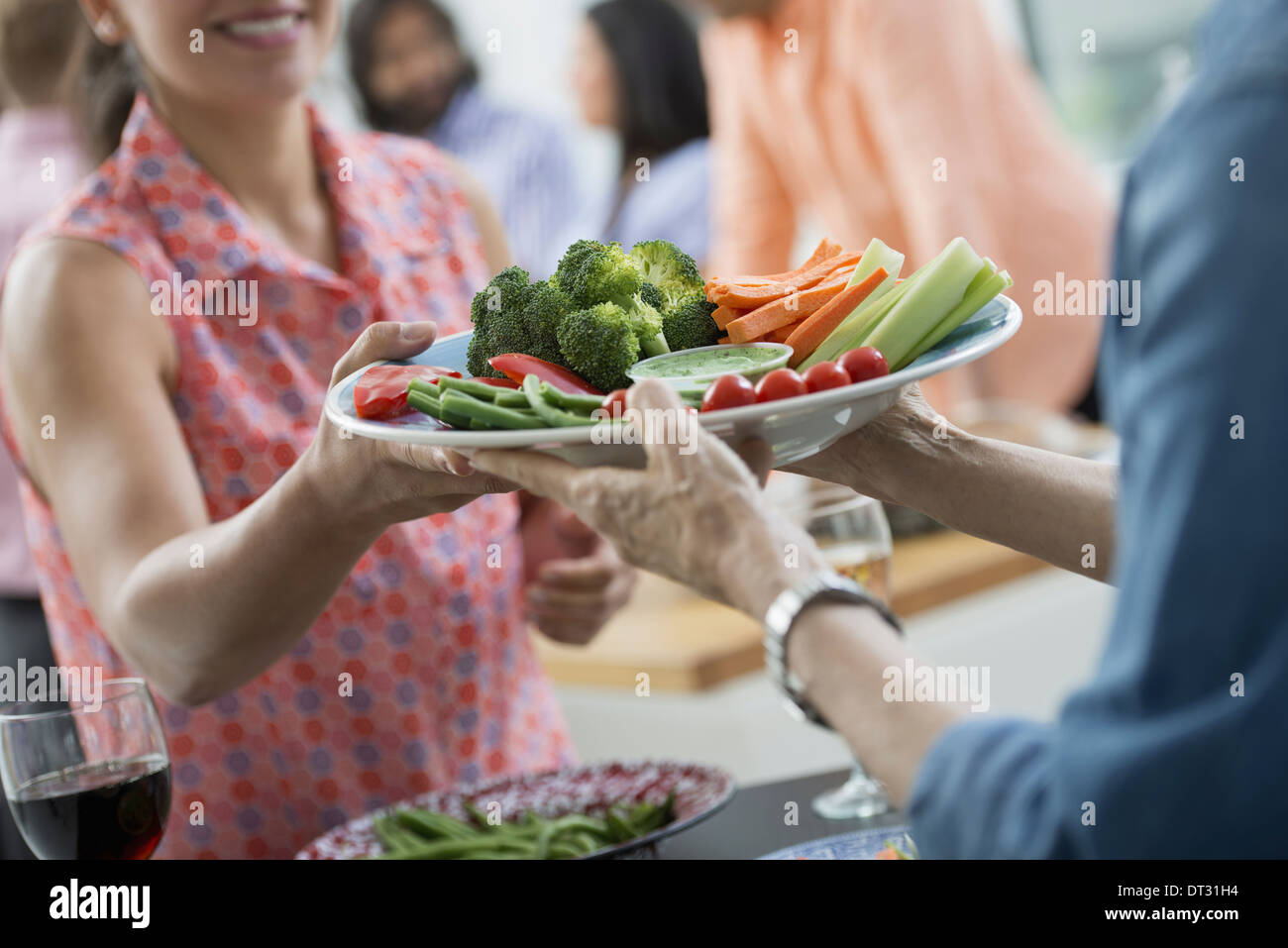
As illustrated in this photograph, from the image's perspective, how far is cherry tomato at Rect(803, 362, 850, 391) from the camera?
2.95 feet

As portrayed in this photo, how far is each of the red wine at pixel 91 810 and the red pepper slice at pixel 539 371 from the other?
437mm

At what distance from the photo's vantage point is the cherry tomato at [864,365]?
93cm

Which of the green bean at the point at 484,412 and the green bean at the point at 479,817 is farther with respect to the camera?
the green bean at the point at 479,817

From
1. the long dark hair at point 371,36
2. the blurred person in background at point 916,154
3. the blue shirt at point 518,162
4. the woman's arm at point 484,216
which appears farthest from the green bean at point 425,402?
the long dark hair at point 371,36

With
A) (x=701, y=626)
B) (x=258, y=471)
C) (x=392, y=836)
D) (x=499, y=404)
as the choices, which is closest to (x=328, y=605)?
(x=258, y=471)

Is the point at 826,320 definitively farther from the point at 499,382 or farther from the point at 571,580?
the point at 571,580

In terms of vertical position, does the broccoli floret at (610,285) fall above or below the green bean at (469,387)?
above

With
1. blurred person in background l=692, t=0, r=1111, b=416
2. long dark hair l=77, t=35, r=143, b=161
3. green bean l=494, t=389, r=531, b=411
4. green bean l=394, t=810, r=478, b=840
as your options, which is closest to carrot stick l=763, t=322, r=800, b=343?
green bean l=494, t=389, r=531, b=411

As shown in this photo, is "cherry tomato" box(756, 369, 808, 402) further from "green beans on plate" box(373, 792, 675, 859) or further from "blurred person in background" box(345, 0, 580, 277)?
"blurred person in background" box(345, 0, 580, 277)

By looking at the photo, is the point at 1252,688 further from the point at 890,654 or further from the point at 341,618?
the point at 341,618

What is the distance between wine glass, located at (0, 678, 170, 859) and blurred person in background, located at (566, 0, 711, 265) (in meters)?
3.27

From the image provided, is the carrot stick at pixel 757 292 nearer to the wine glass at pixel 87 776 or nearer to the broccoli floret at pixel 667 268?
the broccoli floret at pixel 667 268
